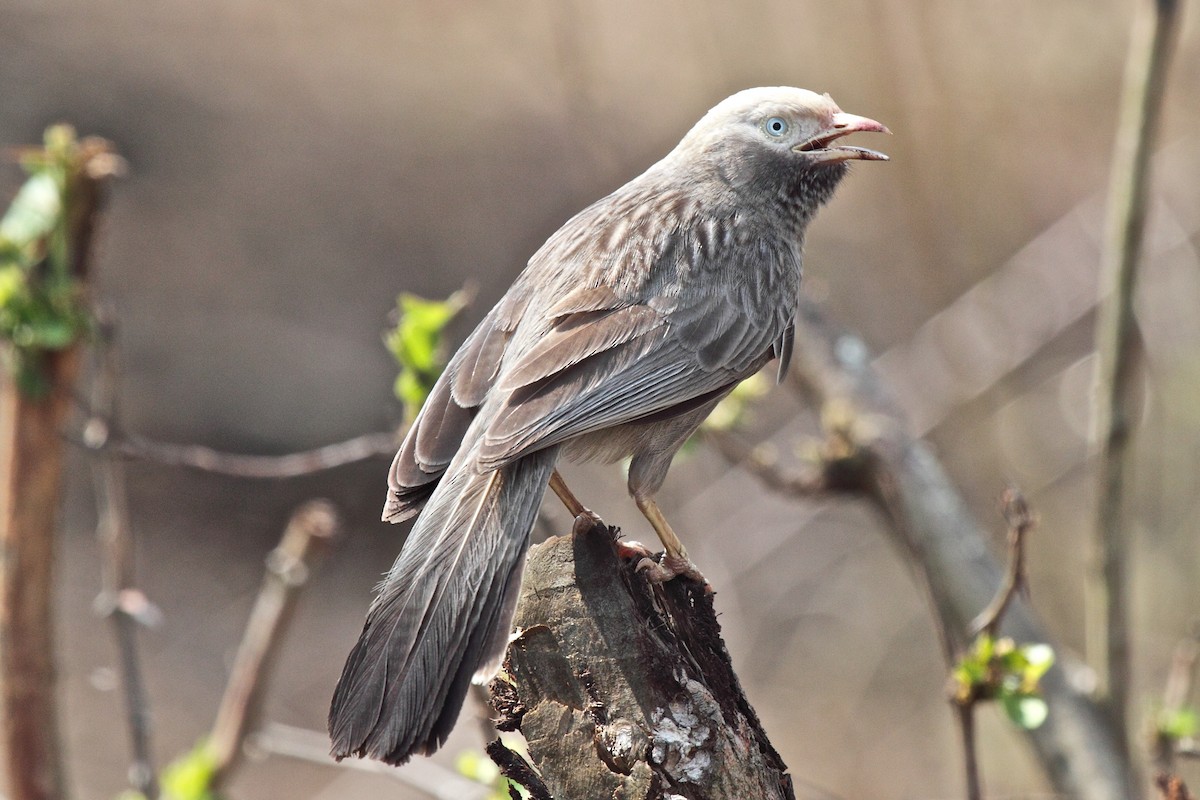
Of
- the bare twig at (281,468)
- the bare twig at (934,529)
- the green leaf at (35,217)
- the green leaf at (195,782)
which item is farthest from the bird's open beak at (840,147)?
the green leaf at (195,782)

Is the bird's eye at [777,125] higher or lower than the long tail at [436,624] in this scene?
higher

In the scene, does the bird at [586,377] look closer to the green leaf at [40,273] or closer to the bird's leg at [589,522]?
the bird's leg at [589,522]

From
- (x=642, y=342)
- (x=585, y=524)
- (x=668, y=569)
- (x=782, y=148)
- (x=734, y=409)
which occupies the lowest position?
(x=734, y=409)

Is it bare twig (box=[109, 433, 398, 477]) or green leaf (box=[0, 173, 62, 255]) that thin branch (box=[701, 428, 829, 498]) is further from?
green leaf (box=[0, 173, 62, 255])

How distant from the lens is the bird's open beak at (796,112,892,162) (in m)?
4.14

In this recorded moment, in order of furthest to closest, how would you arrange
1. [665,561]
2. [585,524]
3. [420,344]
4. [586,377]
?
[420,344] → [586,377] → [665,561] → [585,524]

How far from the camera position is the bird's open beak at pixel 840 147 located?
163 inches

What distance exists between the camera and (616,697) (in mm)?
2533

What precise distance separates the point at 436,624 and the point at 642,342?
120cm

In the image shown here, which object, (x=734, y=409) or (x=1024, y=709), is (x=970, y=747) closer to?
(x=1024, y=709)

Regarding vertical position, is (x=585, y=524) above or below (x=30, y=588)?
above

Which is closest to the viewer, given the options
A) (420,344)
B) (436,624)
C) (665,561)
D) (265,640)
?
(436,624)

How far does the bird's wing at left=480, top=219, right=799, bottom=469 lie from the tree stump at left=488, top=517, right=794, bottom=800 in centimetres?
50

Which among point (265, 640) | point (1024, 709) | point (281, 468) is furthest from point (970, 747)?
point (265, 640)
